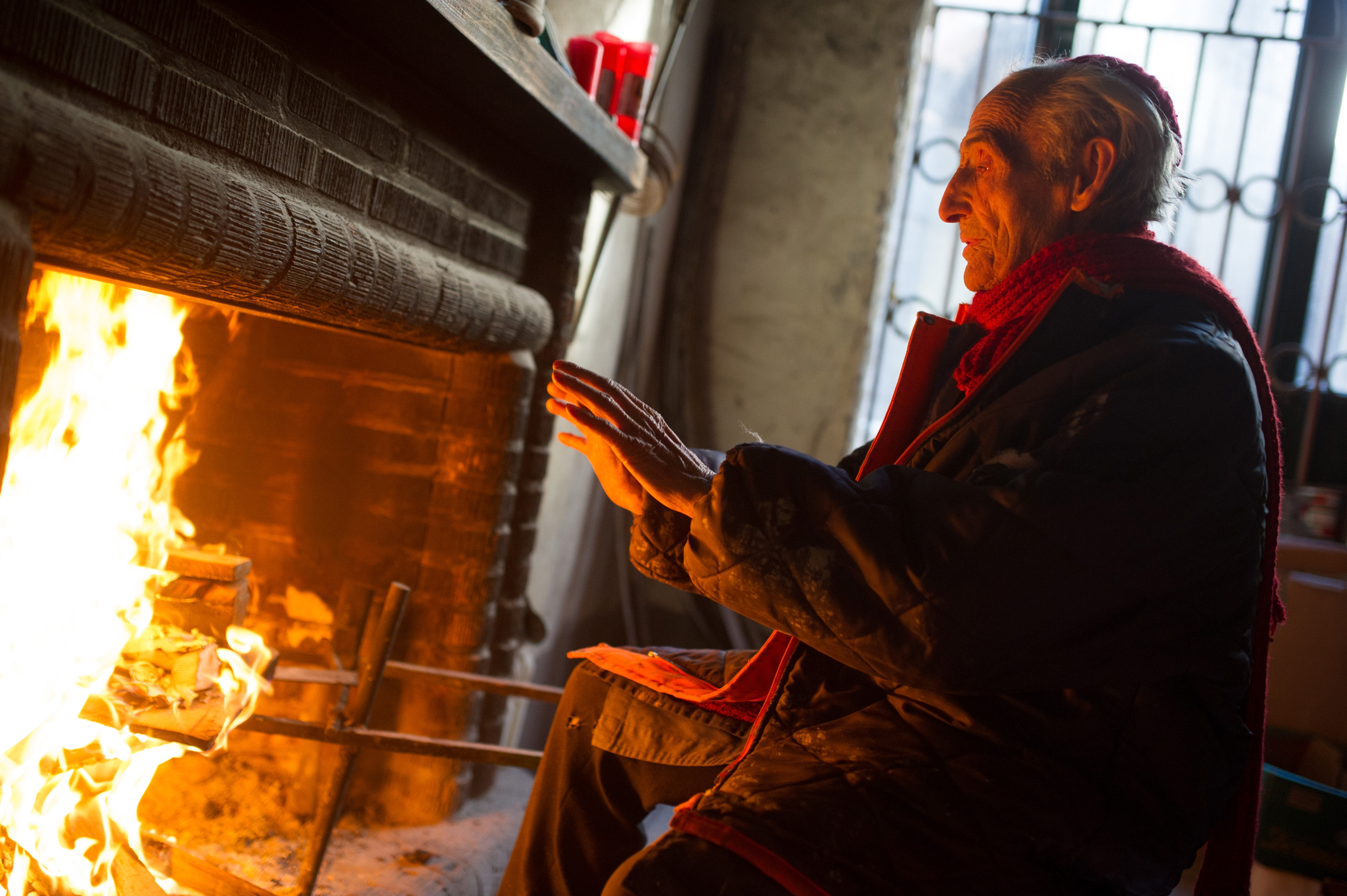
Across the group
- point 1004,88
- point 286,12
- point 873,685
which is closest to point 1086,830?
point 873,685

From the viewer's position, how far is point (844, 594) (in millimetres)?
1010

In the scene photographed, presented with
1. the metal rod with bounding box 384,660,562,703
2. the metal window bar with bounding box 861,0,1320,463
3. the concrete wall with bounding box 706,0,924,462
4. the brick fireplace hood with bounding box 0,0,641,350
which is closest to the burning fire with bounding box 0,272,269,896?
the metal rod with bounding box 384,660,562,703

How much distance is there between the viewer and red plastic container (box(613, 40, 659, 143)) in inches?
85.6

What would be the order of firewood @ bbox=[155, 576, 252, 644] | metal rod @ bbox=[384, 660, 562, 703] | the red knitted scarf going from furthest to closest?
metal rod @ bbox=[384, 660, 562, 703], firewood @ bbox=[155, 576, 252, 644], the red knitted scarf

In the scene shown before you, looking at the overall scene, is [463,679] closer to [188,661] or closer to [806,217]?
[188,661]

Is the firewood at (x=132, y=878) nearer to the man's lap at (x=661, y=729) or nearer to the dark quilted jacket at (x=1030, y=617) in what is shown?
the man's lap at (x=661, y=729)

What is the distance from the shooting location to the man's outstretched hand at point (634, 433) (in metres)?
1.22

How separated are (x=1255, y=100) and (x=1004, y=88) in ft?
10.1

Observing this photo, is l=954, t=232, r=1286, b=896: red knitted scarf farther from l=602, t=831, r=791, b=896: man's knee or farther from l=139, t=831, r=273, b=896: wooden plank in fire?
l=139, t=831, r=273, b=896: wooden plank in fire

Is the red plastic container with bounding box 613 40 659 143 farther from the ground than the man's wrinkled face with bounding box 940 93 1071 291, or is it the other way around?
the red plastic container with bounding box 613 40 659 143

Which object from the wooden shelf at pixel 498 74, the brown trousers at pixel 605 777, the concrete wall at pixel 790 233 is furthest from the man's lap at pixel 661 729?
the concrete wall at pixel 790 233

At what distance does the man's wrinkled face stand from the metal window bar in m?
2.50

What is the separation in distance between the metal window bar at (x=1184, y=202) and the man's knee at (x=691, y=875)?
3.13 meters

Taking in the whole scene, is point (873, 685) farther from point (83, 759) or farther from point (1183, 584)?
point (83, 759)
